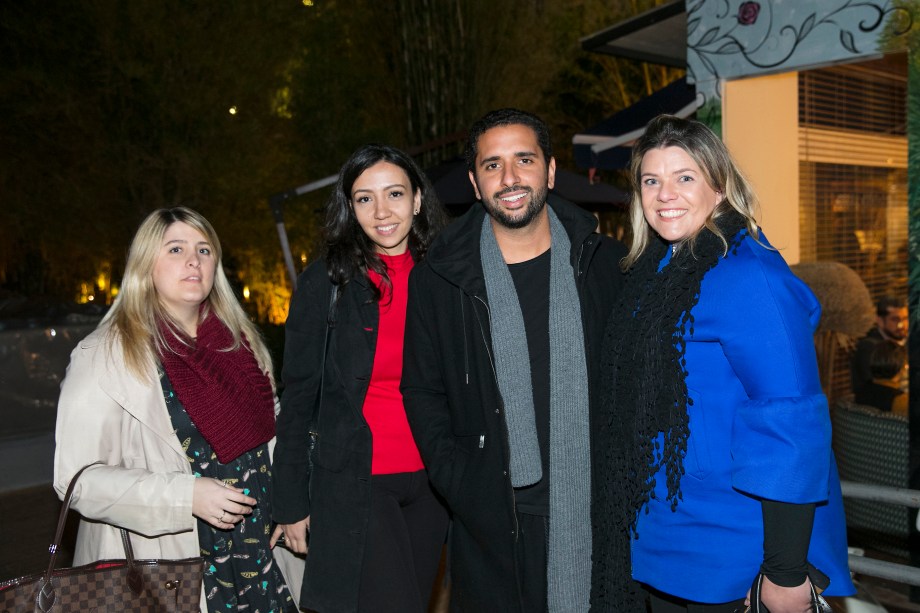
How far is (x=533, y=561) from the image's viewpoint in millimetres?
→ 2254

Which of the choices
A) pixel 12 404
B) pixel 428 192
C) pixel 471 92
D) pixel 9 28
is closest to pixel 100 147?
pixel 9 28

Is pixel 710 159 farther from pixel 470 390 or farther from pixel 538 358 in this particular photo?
pixel 470 390

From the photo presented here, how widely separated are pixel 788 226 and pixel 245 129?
599 centimetres

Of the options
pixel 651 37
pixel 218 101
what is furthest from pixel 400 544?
pixel 218 101

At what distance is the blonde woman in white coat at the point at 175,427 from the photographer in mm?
2047

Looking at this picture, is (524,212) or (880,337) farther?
(880,337)

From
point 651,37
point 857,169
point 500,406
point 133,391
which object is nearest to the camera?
point 133,391

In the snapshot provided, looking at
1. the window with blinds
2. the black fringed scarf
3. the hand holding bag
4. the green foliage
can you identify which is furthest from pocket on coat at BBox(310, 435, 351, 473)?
the green foliage

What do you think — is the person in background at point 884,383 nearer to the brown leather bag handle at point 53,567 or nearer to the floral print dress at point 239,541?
the floral print dress at point 239,541

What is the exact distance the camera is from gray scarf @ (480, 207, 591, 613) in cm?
219

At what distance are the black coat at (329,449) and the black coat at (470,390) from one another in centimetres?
17

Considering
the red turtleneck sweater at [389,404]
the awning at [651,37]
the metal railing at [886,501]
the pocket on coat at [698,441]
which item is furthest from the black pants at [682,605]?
the awning at [651,37]

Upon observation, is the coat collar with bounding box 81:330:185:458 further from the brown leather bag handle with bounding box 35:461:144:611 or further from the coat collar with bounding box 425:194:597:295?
the coat collar with bounding box 425:194:597:295

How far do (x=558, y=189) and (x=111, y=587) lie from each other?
5.71m
